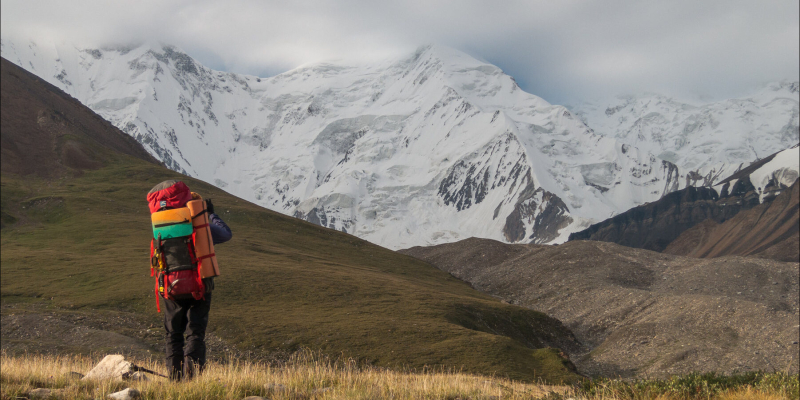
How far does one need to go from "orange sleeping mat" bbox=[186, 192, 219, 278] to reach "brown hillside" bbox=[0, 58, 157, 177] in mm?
113279

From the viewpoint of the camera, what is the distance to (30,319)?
4003cm

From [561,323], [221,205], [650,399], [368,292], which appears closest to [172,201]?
[650,399]

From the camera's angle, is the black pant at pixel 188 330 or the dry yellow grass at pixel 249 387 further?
the black pant at pixel 188 330

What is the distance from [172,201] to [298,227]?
103638mm

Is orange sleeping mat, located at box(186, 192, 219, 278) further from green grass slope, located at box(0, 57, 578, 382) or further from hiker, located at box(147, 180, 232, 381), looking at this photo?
green grass slope, located at box(0, 57, 578, 382)

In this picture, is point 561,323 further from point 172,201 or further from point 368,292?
point 172,201

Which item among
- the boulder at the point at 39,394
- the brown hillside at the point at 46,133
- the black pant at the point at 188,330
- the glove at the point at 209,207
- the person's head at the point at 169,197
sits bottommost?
the boulder at the point at 39,394

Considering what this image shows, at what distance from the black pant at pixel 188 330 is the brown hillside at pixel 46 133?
11267 cm

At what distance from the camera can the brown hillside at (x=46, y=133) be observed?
11162 cm

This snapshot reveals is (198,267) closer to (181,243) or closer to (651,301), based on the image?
(181,243)

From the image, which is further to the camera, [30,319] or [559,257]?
[559,257]

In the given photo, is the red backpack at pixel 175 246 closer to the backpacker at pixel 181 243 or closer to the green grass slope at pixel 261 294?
the backpacker at pixel 181 243

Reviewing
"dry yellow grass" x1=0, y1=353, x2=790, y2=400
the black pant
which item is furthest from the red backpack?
"dry yellow grass" x1=0, y1=353, x2=790, y2=400

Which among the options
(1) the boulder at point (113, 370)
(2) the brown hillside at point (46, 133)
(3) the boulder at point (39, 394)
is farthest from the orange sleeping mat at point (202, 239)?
(2) the brown hillside at point (46, 133)
